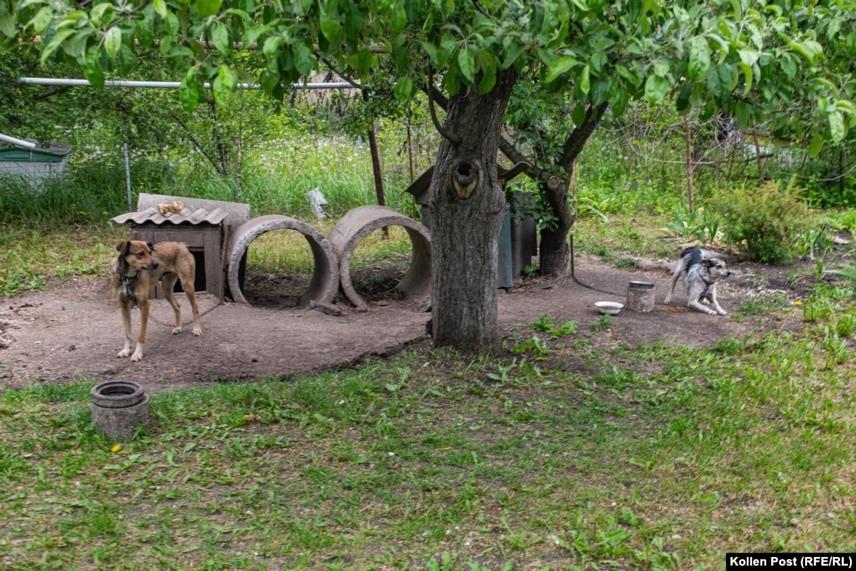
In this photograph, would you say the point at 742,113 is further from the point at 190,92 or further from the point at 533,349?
the point at 533,349

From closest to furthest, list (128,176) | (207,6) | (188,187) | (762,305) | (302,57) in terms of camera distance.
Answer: (207,6), (302,57), (762,305), (128,176), (188,187)

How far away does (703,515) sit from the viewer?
13.3ft

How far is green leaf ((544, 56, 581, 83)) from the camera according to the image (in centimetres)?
320

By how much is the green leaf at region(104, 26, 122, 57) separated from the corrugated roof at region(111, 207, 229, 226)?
5.51 meters

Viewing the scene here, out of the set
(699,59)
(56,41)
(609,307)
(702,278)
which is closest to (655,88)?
(699,59)

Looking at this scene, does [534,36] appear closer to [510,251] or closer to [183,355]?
[183,355]

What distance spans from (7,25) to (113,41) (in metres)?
0.75

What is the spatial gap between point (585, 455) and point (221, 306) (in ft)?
14.6

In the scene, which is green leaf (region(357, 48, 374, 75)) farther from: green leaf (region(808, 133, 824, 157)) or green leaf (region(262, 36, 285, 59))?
green leaf (region(808, 133, 824, 157))

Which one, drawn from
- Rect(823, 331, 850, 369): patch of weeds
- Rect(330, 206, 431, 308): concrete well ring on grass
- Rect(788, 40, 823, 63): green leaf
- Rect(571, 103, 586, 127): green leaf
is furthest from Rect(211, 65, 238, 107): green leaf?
Rect(330, 206, 431, 308): concrete well ring on grass

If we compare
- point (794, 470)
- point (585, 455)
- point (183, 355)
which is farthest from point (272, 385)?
point (794, 470)

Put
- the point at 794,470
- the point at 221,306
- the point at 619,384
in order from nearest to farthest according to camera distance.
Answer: the point at 794,470 → the point at 619,384 → the point at 221,306

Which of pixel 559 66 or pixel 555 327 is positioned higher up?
pixel 559 66

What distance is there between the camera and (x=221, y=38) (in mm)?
2908
